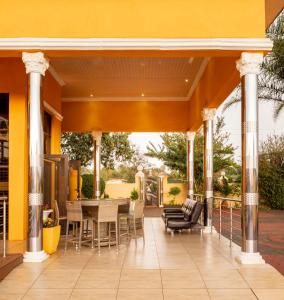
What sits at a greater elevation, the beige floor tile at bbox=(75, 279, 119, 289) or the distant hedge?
the distant hedge

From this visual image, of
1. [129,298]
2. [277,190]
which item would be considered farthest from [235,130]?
[129,298]

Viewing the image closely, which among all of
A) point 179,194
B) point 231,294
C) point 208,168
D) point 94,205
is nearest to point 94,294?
point 231,294

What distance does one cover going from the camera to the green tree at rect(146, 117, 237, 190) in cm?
2086

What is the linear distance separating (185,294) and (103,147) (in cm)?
2016

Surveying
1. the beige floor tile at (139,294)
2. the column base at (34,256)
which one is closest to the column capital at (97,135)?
the column base at (34,256)

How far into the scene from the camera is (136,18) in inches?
268

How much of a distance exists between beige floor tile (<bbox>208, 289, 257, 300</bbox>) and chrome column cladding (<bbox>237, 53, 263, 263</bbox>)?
1515 millimetres

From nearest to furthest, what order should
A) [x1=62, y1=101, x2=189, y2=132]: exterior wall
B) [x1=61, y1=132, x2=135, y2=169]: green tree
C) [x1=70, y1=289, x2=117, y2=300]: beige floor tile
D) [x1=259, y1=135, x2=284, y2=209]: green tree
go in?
1. [x1=70, y1=289, x2=117, y2=300]: beige floor tile
2. [x1=62, y1=101, x2=189, y2=132]: exterior wall
3. [x1=259, y1=135, x2=284, y2=209]: green tree
4. [x1=61, y1=132, x2=135, y2=169]: green tree

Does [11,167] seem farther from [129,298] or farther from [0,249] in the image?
[129,298]

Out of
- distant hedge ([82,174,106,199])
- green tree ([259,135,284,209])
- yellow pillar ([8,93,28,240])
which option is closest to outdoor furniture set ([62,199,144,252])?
yellow pillar ([8,93,28,240])

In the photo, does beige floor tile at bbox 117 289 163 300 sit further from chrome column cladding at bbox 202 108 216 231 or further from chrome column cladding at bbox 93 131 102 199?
chrome column cladding at bbox 93 131 102 199

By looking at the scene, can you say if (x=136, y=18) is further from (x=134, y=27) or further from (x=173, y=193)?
(x=173, y=193)

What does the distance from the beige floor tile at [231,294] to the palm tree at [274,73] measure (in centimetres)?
975

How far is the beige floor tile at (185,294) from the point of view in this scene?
4750 millimetres
